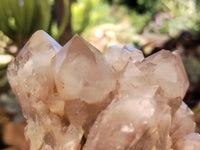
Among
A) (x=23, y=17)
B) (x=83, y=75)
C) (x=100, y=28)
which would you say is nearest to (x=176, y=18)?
(x=100, y=28)

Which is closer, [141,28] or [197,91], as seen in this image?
[197,91]

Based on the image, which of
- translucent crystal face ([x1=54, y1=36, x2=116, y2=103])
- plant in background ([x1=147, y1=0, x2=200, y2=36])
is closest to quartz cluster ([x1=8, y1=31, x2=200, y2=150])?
translucent crystal face ([x1=54, y1=36, x2=116, y2=103])

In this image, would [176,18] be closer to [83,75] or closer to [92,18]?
[92,18]

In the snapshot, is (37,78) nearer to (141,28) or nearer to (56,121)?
(56,121)

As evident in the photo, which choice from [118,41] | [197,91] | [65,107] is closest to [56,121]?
[65,107]

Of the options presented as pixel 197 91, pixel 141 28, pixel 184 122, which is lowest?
pixel 141 28

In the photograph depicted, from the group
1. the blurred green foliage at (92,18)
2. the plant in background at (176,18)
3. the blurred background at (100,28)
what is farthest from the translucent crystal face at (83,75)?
the plant in background at (176,18)

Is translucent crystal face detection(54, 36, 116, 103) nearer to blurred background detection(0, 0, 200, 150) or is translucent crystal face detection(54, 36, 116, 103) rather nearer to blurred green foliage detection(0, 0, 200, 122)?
blurred background detection(0, 0, 200, 150)
